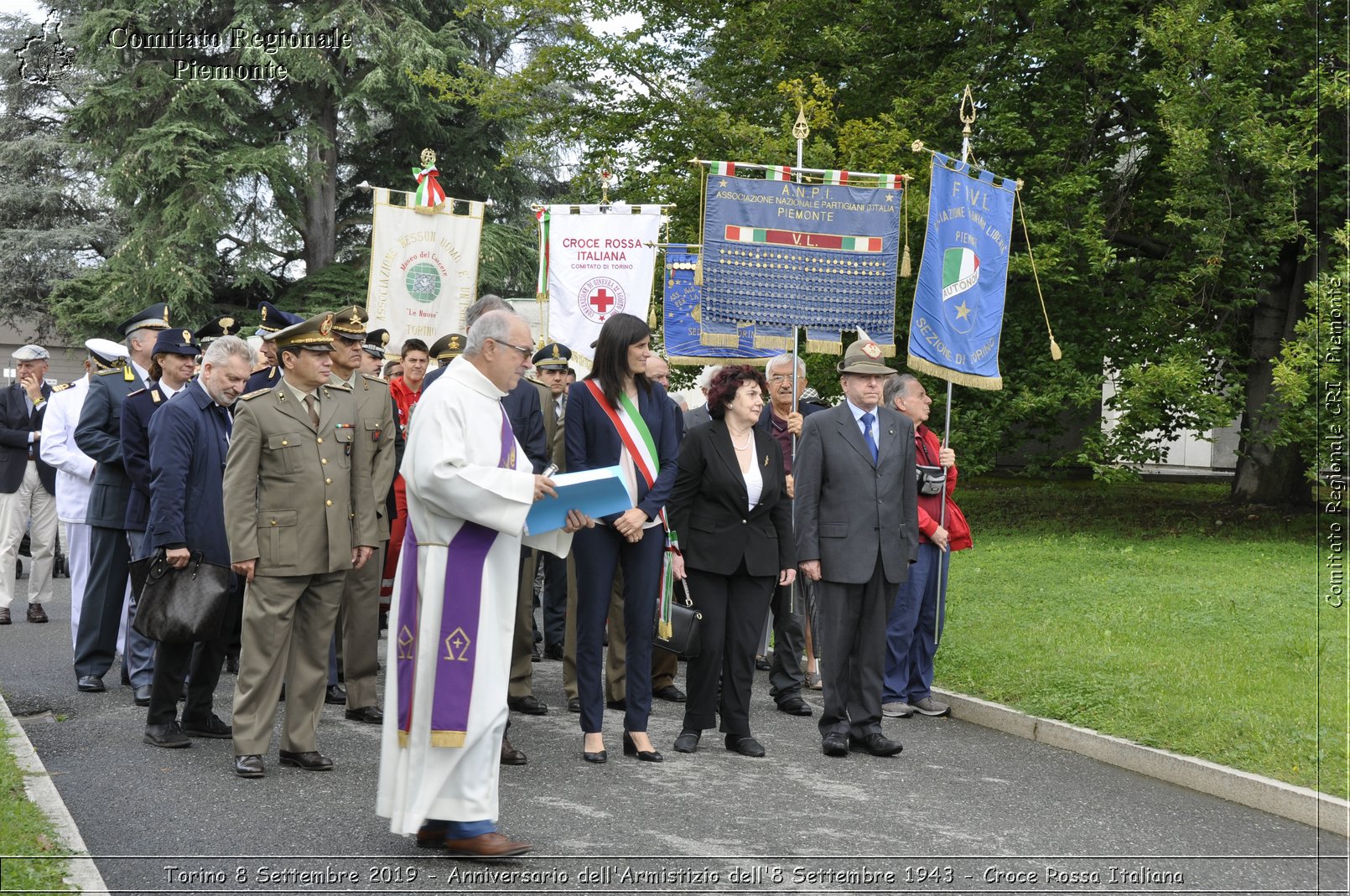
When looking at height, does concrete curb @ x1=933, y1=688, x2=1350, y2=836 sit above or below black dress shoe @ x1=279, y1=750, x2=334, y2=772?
above

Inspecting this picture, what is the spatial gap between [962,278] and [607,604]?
15.3ft

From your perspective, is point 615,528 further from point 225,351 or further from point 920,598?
point 920,598

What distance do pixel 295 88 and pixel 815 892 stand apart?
30265mm

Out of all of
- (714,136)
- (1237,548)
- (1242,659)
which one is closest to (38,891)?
(1242,659)

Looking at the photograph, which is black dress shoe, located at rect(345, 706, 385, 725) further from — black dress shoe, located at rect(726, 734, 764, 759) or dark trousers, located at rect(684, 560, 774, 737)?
black dress shoe, located at rect(726, 734, 764, 759)

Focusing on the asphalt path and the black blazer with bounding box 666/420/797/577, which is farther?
the black blazer with bounding box 666/420/797/577

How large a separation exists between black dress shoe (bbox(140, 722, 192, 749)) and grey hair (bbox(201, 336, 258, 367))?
1.92 meters

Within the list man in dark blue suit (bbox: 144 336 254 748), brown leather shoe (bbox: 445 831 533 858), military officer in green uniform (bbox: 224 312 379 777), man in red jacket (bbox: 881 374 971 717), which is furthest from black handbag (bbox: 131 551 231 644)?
man in red jacket (bbox: 881 374 971 717)

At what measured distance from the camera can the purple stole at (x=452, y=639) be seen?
492 centimetres

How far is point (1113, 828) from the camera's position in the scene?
570 centimetres

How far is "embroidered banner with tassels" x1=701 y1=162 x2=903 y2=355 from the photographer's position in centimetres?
999

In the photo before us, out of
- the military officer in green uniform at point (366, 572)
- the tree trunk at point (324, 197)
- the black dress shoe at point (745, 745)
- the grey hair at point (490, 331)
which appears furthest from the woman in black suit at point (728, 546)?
the tree trunk at point (324, 197)

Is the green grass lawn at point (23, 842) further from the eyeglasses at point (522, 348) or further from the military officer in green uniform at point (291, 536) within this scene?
the eyeglasses at point (522, 348)

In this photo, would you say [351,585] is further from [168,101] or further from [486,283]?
[168,101]
